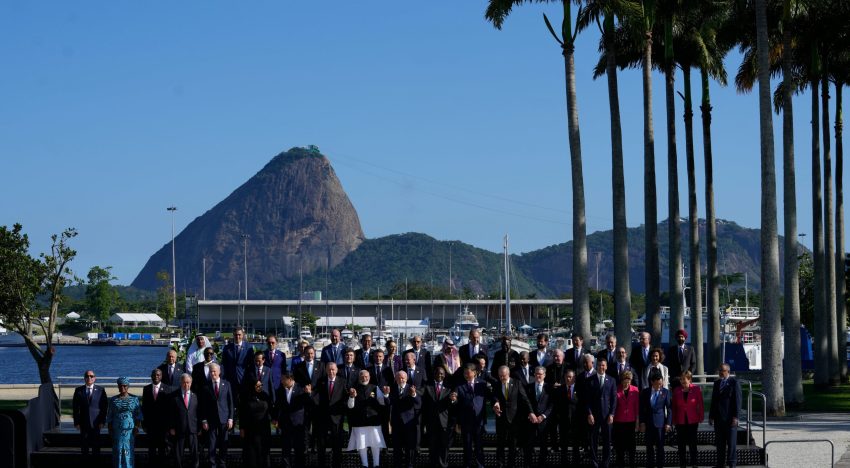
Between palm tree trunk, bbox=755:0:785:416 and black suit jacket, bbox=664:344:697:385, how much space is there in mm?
6831

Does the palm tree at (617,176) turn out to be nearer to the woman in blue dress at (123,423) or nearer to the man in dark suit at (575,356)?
the man in dark suit at (575,356)

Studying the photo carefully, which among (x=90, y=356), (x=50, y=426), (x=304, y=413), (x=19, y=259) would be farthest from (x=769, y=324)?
(x=90, y=356)

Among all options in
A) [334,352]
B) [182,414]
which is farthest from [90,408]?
[334,352]

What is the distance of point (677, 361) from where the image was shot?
2280 cm

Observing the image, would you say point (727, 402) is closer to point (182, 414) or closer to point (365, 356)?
point (365, 356)

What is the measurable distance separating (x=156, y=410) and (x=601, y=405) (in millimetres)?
7576

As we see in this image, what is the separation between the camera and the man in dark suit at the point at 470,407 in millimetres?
20828

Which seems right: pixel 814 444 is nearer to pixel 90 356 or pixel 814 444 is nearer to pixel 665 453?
pixel 665 453

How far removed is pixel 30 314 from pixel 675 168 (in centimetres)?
2296

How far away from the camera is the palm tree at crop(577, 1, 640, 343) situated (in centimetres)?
3325

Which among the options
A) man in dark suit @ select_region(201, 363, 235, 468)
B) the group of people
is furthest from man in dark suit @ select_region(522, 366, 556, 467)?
man in dark suit @ select_region(201, 363, 235, 468)

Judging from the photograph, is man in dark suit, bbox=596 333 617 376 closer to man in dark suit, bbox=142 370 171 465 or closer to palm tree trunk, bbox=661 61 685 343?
man in dark suit, bbox=142 370 171 465

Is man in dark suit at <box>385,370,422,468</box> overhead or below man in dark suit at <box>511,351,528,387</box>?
below

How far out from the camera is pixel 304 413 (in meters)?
21.1
